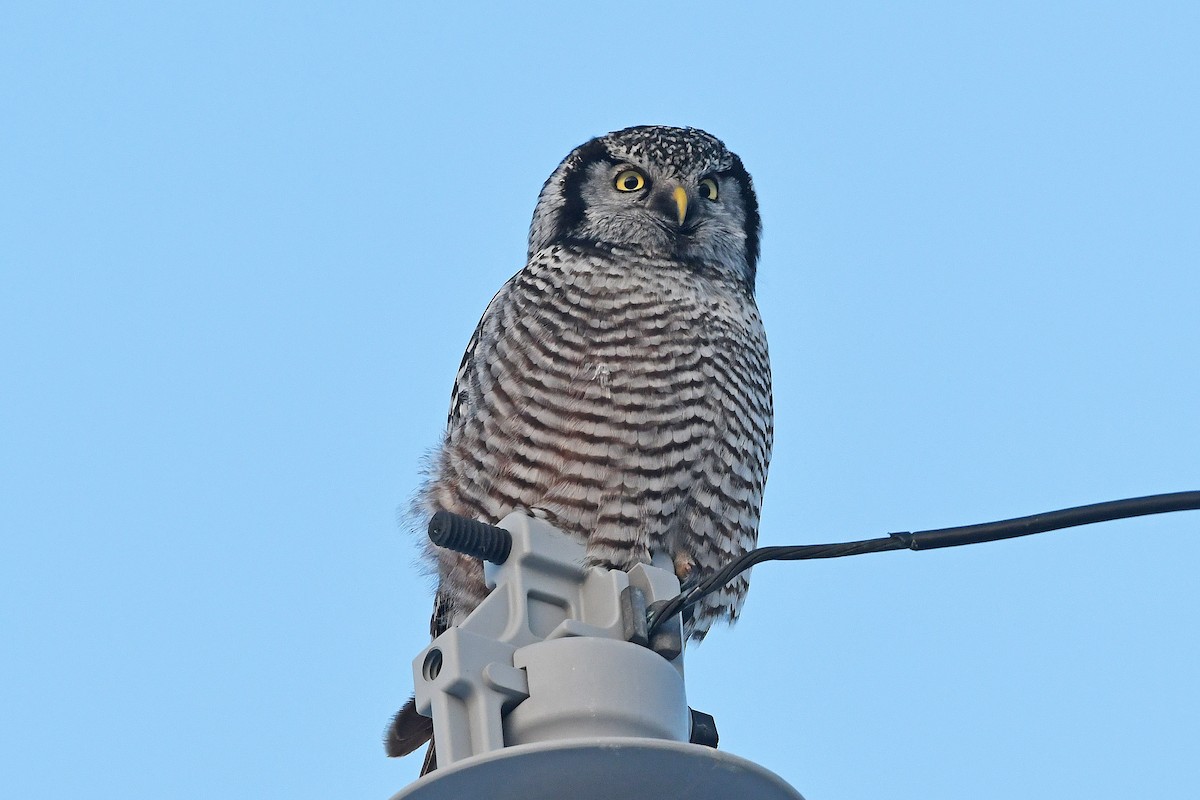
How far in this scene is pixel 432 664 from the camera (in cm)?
301

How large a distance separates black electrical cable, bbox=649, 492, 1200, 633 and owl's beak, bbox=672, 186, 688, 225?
299 centimetres

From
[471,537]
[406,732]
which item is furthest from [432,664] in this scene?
[406,732]

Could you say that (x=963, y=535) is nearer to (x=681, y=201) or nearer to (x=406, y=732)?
(x=406, y=732)

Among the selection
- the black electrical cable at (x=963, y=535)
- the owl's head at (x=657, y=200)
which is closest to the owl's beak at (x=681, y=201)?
the owl's head at (x=657, y=200)

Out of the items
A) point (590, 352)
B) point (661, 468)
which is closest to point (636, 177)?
point (590, 352)

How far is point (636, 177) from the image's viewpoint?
21.2 feet

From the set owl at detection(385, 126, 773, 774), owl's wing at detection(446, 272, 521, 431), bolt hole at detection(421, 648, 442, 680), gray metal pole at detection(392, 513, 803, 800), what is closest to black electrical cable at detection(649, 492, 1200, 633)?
gray metal pole at detection(392, 513, 803, 800)

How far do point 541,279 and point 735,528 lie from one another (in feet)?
3.98

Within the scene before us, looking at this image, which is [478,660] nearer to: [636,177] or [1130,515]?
[1130,515]

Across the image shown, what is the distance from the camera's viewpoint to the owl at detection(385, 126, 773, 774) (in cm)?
531

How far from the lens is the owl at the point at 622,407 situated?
5.31 m

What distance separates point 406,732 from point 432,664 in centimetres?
180

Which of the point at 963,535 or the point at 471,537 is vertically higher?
the point at 471,537

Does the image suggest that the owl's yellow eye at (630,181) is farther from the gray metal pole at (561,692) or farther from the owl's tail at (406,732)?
the gray metal pole at (561,692)
